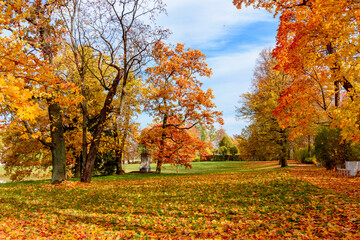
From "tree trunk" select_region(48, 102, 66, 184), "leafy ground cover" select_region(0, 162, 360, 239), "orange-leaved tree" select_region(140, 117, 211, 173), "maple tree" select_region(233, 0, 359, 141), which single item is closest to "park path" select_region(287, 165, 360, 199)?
"leafy ground cover" select_region(0, 162, 360, 239)

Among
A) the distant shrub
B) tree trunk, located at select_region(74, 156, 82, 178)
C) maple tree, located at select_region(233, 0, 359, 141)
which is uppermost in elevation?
maple tree, located at select_region(233, 0, 359, 141)

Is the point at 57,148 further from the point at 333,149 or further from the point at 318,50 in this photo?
the point at 333,149

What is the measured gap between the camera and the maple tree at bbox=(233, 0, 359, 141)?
8180mm

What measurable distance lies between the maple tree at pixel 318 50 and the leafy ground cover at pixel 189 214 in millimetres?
2927

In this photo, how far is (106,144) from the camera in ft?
57.8

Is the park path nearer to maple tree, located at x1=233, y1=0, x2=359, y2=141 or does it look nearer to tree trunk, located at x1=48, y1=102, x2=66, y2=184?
maple tree, located at x1=233, y1=0, x2=359, y2=141

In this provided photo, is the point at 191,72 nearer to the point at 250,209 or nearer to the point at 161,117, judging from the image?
the point at 161,117

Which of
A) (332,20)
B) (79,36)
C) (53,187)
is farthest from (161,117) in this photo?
(332,20)

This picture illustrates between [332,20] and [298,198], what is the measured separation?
6561 mm

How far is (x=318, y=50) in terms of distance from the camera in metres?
11.8

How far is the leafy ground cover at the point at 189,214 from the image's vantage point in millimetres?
5000

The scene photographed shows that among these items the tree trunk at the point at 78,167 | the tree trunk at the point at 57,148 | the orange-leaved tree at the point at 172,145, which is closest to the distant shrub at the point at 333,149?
the orange-leaved tree at the point at 172,145

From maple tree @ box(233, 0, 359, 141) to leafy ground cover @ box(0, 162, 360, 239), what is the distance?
293cm

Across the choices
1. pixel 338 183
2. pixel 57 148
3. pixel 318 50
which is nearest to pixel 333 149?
pixel 338 183
